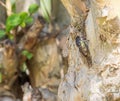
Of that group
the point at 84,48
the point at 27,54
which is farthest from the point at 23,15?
the point at 84,48

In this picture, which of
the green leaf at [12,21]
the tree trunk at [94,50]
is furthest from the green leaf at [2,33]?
the tree trunk at [94,50]

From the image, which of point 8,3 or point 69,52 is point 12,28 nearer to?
point 8,3

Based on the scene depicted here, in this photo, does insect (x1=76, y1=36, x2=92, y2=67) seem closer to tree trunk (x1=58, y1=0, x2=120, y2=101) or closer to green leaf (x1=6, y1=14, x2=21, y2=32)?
tree trunk (x1=58, y1=0, x2=120, y2=101)

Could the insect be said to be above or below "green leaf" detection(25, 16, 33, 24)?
below

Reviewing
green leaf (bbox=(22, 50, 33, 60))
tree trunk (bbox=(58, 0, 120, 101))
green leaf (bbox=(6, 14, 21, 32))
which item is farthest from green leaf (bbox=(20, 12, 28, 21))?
tree trunk (bbox=(58, 0, 120, 101))

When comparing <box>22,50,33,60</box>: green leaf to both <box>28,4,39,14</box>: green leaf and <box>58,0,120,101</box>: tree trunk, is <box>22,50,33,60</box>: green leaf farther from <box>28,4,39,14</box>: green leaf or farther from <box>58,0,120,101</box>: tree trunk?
<box>58,0,120,101</box>: tree trunk

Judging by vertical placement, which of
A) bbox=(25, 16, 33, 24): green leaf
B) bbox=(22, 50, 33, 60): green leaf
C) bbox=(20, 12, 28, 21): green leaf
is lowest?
bbox=(22, 50, 33, 60): green leaf

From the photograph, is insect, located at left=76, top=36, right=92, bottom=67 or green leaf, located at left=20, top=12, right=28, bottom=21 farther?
green leaf, located at left=20, top=12, right=28, bottom=21

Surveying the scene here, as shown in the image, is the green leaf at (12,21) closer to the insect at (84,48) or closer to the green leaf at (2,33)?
the green leaf at (2,33)

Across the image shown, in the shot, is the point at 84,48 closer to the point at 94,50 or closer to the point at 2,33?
the point at 94,50
